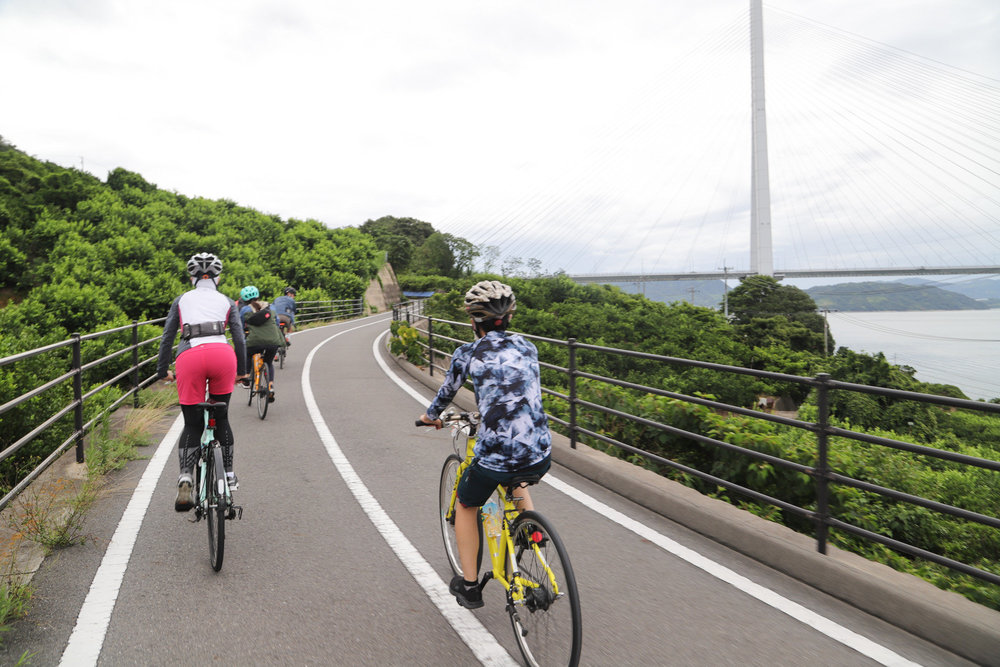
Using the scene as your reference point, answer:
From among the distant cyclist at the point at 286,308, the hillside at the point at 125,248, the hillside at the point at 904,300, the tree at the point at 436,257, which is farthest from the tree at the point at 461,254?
the hillside at the point at 904,300

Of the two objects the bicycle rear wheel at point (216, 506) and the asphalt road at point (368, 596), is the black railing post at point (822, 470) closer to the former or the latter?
the asphalt road at point (368, 596)

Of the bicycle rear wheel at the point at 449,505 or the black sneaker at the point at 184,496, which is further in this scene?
the black sneaker at the point at 184,496

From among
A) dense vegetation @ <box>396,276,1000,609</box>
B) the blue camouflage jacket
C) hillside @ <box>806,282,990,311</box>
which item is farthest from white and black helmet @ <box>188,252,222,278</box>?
hillside @ <box>806,282,990,311</box>

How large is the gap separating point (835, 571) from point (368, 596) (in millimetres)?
2727

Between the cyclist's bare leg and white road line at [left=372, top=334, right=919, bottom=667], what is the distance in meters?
1.72

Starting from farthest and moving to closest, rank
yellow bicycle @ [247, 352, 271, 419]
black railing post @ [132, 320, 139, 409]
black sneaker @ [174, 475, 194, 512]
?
1. yellow bicycle @ [247, 352, 271, 419]
2. black railing post @ [132, 320, 139, 409]
3. black sneaker @ [174, 475, 194, 512]

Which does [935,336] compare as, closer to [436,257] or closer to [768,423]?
[436,257]

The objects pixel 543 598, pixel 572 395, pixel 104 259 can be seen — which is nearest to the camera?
pixel 543 598

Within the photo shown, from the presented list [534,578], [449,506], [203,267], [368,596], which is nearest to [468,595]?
[534,578]

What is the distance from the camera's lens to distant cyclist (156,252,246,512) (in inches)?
180

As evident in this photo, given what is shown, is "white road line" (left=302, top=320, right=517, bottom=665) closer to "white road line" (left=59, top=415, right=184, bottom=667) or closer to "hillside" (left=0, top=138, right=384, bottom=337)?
"white road line" (left=59, top=415, right=184, bottom=667)

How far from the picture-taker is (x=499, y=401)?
3.05 metres

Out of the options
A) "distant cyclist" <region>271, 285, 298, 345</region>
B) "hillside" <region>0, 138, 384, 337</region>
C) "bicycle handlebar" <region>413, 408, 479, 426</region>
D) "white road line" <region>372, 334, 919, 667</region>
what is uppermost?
"hillside" <region>0, 138, 384, 337</region>

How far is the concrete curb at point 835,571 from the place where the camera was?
3.22 metres
